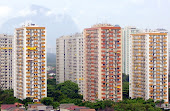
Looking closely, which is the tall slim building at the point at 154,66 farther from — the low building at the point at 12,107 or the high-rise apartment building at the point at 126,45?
the high-rise apartment building at the point at 126,45

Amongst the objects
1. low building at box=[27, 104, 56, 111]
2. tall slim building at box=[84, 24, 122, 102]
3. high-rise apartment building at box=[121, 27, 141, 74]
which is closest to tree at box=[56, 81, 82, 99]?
tall slim building at box=[84, 24, 122, 102]

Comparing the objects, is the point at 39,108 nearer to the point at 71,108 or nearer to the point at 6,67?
the point at 71,108

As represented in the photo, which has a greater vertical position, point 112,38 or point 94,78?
point 112,38

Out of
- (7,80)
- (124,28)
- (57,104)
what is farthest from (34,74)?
(124,28)

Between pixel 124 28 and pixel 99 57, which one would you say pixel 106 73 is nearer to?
pixel 99 57

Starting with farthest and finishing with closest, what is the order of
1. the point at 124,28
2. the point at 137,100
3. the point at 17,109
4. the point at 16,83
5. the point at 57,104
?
the point at 124,28
the point at 16,83
the point at 137,100
the point at 57,104
the point at 17,109

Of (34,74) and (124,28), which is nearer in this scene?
(34,74)
